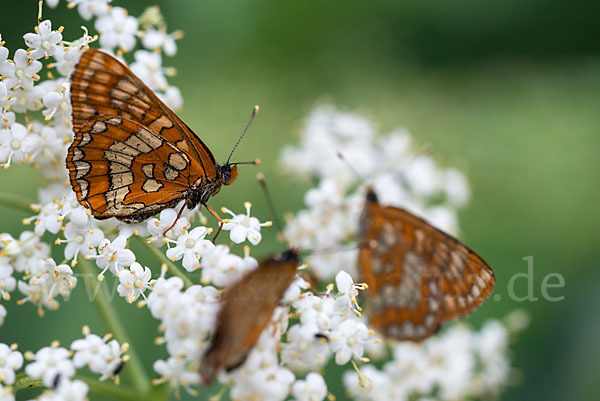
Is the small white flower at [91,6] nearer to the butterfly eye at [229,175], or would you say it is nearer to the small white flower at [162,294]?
the butterfly eye at [229,175]

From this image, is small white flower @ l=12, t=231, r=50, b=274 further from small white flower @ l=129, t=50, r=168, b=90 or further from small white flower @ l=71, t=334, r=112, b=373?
small white flower @ l=129, t=50, r=168, b=90

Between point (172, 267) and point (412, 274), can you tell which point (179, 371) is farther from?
point (412, 274)

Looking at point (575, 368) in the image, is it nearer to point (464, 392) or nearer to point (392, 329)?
point (464, 392)

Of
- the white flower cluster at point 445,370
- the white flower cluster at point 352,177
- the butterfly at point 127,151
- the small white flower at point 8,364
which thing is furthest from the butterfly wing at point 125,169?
the white flower cluster at point 445,370

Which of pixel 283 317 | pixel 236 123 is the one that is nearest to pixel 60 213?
pixel 283 317

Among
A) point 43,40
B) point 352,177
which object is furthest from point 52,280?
point 352,177

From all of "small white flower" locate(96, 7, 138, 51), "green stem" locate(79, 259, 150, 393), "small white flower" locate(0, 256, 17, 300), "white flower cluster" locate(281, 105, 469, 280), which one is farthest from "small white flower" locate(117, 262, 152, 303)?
"white flower cluster" locate(281, 105, 469, 280)
